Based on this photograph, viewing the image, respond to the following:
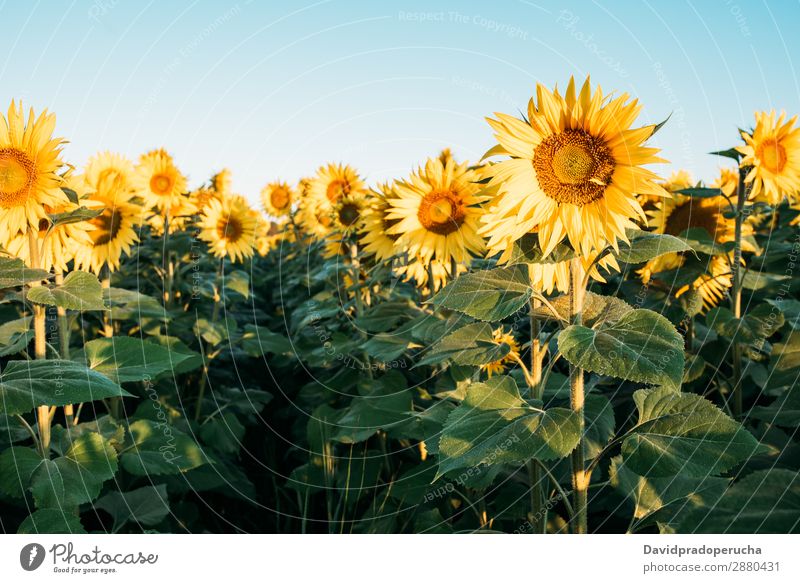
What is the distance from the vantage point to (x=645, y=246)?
87.0 inches

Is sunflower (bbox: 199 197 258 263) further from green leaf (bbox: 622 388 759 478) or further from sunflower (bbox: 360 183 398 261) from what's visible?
green leaf (bbox: 622 388 759 478)

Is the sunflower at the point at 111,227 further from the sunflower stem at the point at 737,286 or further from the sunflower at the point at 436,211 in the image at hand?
the sunflower stem at the point at 737,286

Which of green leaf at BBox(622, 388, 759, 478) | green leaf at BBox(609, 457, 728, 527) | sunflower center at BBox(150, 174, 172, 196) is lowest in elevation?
green leaf at BBox(609, 457, 728, 527)

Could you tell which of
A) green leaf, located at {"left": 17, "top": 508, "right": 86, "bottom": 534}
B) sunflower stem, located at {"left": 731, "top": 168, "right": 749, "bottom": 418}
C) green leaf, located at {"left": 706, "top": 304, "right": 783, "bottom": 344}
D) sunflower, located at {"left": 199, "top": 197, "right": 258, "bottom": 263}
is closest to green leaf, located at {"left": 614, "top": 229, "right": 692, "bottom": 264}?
green leaf, located at {"left": 706, "top": 304, "right": 783, "bottom": 344}

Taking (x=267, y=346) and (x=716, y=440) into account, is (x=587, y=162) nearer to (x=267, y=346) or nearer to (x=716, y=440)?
(x=716, y=440)

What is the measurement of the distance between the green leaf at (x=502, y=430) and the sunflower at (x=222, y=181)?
263 inches

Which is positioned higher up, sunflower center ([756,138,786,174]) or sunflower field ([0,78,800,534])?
sunflower center ([756,138,786,174])

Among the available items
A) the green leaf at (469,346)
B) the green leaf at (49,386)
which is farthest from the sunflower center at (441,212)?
the green leaf at (49,386)

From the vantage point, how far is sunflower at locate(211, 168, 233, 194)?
844cm

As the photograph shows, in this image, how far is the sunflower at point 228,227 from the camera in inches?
251

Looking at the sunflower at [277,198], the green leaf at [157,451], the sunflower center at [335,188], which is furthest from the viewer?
the sunflower at [277,198]

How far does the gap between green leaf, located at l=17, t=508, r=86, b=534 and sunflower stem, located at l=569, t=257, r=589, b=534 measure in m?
1.91
